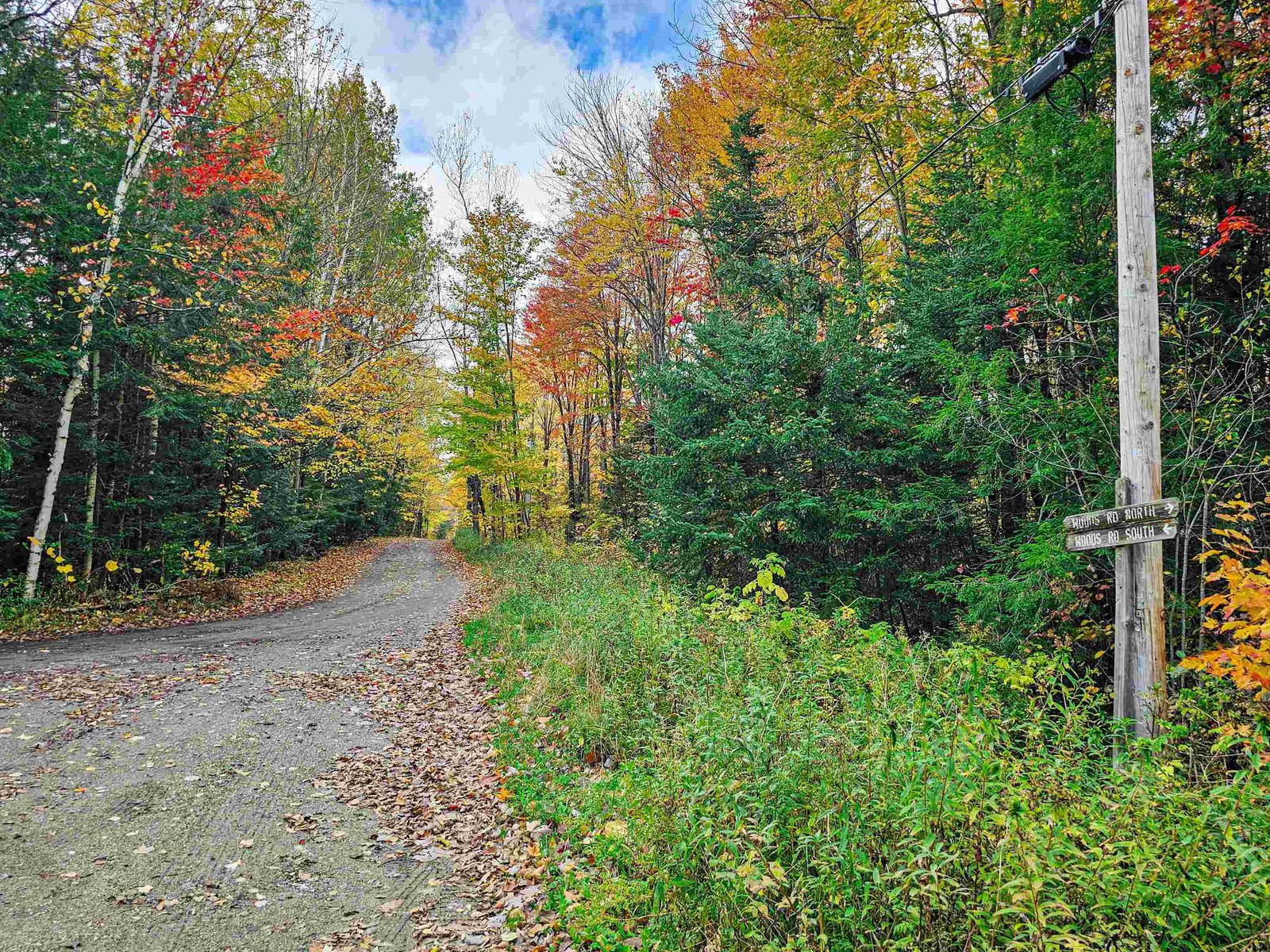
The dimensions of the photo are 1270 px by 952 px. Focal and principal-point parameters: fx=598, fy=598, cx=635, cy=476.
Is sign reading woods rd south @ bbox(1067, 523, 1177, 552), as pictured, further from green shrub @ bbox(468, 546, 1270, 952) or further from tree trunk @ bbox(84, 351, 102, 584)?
tree trunk @ bbox(84, 351, 102, 584)

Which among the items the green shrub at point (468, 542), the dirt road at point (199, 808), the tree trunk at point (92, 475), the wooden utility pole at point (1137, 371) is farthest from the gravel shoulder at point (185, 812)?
the green shrub at point (468, 542)

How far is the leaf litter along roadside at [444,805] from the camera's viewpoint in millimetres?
3488

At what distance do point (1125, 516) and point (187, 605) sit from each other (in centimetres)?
1453

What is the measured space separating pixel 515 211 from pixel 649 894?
77.1ft

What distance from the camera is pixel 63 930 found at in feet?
10.8

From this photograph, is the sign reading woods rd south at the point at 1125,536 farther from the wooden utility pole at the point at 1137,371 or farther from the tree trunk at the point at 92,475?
the tree trunk at the point at 92,475

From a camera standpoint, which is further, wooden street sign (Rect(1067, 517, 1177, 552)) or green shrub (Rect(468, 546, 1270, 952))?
wooden street sign (Rect(1067, 517, 1177, 552))

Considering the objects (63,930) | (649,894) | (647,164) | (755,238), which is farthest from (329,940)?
(647,164)

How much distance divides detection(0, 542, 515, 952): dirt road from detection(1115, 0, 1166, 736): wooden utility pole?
14.9 ft

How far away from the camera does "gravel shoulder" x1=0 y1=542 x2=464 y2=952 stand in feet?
11.3

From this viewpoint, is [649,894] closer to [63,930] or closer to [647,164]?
[63,930]

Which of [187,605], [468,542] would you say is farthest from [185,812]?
[468,542]

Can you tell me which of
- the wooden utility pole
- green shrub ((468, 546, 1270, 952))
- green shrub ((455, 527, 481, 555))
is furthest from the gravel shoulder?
green shrub ((455, 527, 481, 555))

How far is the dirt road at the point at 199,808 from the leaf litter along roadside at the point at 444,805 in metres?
0.04
